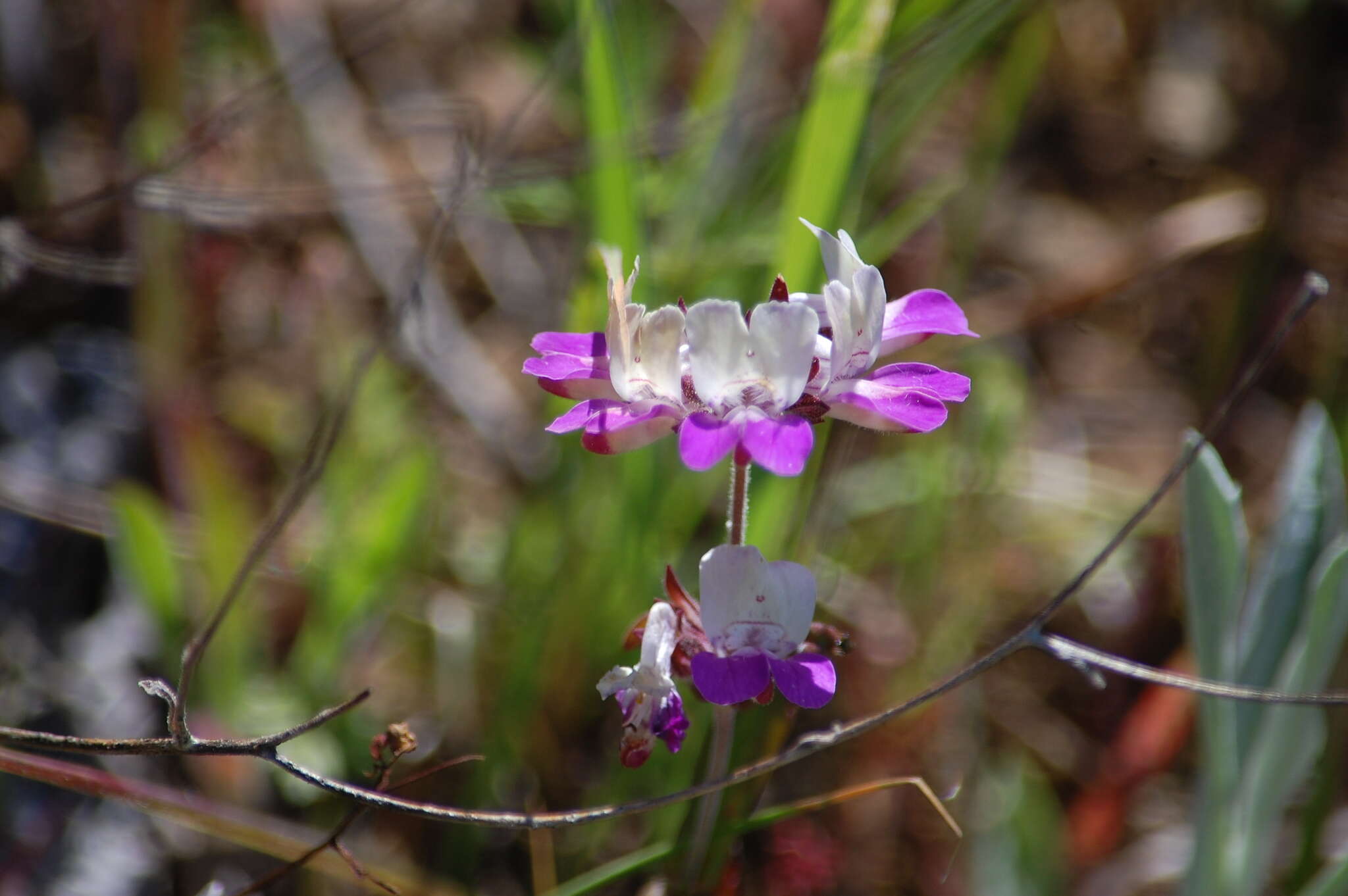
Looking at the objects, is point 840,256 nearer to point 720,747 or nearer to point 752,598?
point 752,598

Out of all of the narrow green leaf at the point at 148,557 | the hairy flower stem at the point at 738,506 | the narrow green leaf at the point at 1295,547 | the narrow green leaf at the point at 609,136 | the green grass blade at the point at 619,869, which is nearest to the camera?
the hairy flower stem at the point at 738,506

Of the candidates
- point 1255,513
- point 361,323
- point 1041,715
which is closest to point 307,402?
point 361,323

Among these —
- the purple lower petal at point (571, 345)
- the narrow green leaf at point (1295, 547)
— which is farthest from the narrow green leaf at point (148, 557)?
the narrow green leaf at point (1295, 547)

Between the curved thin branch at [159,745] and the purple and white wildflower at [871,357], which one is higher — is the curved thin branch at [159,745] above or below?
below

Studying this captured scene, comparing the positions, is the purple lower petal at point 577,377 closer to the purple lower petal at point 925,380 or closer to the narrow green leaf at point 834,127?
the purple lower petal at point 925,380

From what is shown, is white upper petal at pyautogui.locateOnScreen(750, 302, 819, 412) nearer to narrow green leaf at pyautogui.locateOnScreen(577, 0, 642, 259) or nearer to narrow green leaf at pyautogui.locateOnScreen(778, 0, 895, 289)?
narrow green leaf at pyautogui.locateOnScreen(778, 0, 895, 289)

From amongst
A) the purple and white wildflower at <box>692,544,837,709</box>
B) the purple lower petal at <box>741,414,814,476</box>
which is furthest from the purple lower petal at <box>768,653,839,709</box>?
the purple lower petal at <box>741,414,814,476</box>
